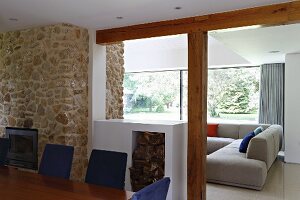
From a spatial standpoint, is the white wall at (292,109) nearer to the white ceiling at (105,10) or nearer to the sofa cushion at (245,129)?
the sofa cushion at (245,129)

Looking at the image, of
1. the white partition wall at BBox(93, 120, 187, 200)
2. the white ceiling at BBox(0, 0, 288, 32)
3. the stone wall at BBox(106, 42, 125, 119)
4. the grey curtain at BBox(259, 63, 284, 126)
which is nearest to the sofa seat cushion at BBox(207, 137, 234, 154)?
the grey curtain at BBox(259, 63, 284, 126)

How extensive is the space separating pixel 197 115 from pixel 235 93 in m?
4.54

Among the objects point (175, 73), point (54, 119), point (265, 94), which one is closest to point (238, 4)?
point (54, 119)

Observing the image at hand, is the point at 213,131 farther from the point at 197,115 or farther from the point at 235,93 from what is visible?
the point at 197,115

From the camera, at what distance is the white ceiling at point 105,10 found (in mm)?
3111

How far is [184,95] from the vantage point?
8391mm

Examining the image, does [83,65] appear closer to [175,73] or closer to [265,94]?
[175,73]

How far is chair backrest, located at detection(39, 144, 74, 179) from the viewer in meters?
2.81

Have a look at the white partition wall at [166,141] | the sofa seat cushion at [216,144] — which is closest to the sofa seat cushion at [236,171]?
the white partition wall at [166,141]

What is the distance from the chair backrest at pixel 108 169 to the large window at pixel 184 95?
5859 mm

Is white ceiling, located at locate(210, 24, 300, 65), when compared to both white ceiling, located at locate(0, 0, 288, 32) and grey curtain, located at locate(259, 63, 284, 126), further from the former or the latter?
grey curtain, located at locate(259, 63, 284, 126)

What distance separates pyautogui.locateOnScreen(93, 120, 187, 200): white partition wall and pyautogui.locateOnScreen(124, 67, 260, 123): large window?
4332 mm

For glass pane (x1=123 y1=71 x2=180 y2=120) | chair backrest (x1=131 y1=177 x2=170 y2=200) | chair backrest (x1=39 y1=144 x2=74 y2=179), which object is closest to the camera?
chair backrest (x1=131 y1=177 x2=170 y2=200)

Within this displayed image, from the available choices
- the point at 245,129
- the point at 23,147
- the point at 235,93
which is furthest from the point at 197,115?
the point at 235,93
